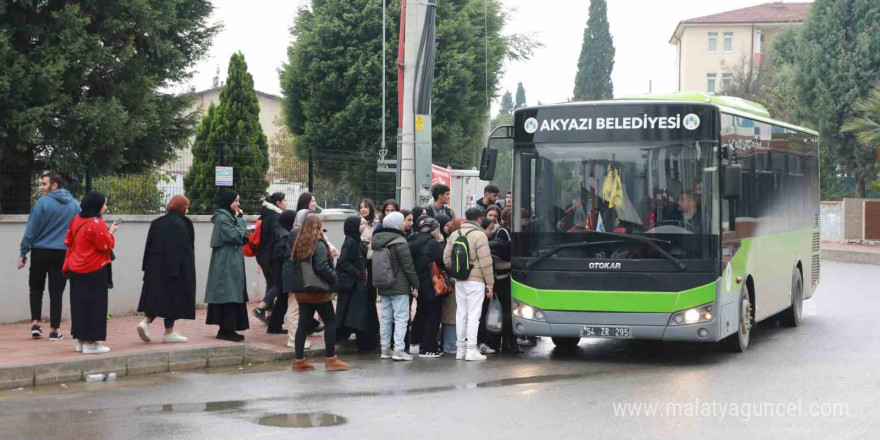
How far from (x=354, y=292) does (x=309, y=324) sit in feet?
3.01

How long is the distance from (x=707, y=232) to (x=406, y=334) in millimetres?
3675

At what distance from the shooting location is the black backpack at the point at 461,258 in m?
12.5

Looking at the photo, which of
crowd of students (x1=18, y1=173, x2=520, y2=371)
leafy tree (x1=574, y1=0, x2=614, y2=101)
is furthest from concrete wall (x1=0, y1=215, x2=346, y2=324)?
leafy tree (x1=574, y1=0, x2=614, y2=101)

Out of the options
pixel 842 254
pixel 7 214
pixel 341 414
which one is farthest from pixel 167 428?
pixel 842 254

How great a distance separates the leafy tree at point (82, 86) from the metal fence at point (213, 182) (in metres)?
0.07

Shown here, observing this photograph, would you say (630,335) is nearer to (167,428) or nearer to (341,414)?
(341,414)

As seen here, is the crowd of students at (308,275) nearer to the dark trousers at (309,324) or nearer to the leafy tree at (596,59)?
the dark trousers at (309,324)

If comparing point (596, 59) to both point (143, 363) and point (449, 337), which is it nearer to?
point (449, 337)

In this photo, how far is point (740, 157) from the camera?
42.4 ft

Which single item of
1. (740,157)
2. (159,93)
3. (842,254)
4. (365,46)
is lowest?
(842,254)

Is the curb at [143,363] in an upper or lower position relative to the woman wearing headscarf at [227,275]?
lower

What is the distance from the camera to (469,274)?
12555 mm

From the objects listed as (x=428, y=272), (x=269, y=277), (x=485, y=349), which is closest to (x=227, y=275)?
(x=269, y=277)

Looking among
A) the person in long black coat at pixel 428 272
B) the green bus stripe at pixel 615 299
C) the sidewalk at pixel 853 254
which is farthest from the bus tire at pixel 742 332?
the sidewalk at pixel 853 254
